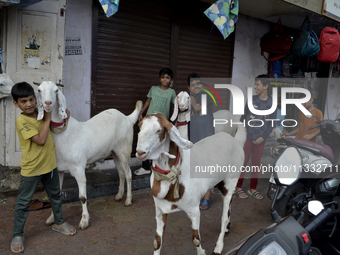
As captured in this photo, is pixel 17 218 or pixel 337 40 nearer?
pixel 17 218

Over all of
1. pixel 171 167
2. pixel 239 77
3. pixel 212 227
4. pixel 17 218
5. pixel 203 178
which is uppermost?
pixel 239 77

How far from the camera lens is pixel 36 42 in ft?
13.5

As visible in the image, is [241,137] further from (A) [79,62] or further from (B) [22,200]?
(A) [79,62]

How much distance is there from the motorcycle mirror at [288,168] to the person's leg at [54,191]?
2.44 meters

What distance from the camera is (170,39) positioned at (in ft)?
19.7

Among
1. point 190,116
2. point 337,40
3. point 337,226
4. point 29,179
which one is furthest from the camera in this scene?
point 337,40

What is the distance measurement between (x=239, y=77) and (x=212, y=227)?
4858mm

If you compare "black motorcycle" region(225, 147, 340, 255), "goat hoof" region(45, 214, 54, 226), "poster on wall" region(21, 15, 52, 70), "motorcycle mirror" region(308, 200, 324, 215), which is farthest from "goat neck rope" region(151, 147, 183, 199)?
"poster on wall" region(21, 15, 52, 70)

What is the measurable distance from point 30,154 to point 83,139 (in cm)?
77

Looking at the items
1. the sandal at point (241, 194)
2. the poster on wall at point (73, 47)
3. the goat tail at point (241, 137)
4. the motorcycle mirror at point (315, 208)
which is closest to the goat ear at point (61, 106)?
the poster on wall at point (73, 47)

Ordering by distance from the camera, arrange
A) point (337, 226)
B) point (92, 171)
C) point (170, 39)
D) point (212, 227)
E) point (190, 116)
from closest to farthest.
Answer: point (337, 226) < point (212, 227) < point (190, 116) < point (92, 171) < point (170, 39)

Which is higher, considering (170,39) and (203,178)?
(170,39)

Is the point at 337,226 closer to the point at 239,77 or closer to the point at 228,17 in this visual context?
the point at 228,17

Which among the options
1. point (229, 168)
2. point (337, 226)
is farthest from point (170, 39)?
point (337, 226)
